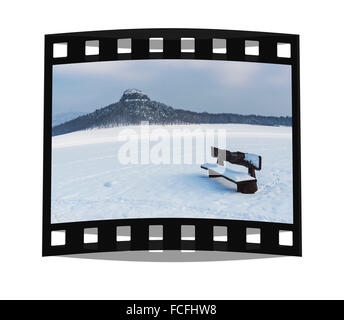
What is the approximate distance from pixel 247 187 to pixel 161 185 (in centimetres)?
101

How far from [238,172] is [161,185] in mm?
926

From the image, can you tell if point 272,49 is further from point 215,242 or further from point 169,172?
point 215,242

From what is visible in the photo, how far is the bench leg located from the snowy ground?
0.06 m

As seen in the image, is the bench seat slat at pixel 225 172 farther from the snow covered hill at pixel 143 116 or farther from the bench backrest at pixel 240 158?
the snow covered hill at pixel 143 116

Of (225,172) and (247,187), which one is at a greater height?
(225,172)

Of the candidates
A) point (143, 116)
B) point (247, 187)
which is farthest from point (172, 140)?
point (247, 187)

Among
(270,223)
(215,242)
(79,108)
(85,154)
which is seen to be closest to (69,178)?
(85,154)

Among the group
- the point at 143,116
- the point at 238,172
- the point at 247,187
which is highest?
the point at 143,116

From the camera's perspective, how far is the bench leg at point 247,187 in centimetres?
704

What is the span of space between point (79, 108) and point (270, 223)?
2.60 metres

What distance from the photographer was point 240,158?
7.14 m

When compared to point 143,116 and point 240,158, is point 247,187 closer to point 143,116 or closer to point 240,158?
point 240,158

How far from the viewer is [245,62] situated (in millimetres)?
6957

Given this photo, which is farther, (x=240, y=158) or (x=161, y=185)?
(x=240, y=158)
